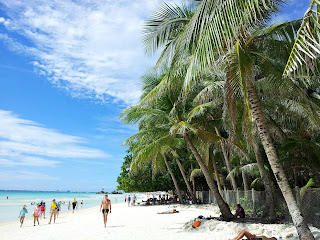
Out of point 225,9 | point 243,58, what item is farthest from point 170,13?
point 225,9

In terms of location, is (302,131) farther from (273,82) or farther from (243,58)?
(243,58)

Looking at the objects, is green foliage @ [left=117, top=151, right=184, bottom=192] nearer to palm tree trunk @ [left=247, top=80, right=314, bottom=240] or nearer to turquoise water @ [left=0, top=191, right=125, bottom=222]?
turquoise water @ [left=0, top=191, right=125, bottom=222]

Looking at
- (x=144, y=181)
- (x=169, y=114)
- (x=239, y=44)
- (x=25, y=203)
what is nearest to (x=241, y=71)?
(x=239, y=44)

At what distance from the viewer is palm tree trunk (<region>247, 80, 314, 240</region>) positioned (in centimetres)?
666

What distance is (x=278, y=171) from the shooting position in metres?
7.22

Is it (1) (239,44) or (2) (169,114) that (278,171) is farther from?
(2) (169,114)

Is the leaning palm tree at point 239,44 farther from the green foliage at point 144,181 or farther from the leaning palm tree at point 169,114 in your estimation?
the green foliage at point 144,181

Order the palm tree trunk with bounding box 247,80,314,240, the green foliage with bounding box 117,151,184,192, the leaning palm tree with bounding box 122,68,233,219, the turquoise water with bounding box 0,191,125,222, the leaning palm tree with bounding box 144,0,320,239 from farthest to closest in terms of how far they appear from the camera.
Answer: the green foliage with bounding box 117,151,184,192 < the turquoise water with bounding box 0,191,125,222 < the leaning palm tree with bounding box 122,68,233,219 < the palm tree trunk with bounding box 247,80,314,240 < the leaning palm tree with bounding box 144,0,320,239

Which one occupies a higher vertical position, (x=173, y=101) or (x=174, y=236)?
(x=173, y=101)

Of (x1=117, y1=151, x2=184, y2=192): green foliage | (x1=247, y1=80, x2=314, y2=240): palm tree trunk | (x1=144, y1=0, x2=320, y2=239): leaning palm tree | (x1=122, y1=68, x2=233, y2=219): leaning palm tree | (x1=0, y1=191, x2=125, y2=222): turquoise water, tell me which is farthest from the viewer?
(x1=117, y1=151, x2=184, y2=192): green foliage

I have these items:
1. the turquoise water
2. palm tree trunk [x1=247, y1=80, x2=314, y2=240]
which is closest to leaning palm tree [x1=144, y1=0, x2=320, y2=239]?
palm tree trunk [x1=247, y1=80, x2=314, y2=240]

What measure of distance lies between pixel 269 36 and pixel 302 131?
8688mm

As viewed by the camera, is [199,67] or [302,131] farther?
[302,131]

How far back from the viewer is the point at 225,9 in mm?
4906
